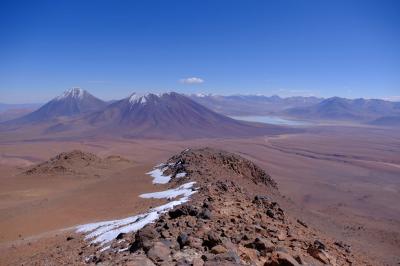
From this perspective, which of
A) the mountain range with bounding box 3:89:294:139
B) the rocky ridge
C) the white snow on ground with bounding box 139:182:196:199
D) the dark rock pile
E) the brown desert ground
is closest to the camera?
the brown desert ground

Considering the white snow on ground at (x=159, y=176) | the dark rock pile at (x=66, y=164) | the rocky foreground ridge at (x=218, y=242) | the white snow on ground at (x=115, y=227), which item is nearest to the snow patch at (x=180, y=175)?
the white snow on ground at (x=159, y=176)

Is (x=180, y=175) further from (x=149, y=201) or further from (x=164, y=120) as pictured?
(x=164, y=120)

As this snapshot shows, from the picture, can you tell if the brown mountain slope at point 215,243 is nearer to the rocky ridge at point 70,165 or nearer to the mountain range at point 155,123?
the rocky ridge at point 70,165

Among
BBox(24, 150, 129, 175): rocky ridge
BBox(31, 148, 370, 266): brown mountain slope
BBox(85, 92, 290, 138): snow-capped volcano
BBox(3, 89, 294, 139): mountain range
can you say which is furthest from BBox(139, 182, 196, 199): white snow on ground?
BBox(85, 92, 290, 138): snow-capped volcano

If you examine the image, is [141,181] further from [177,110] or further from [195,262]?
[177,110]

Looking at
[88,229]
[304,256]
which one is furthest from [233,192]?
[304,256]

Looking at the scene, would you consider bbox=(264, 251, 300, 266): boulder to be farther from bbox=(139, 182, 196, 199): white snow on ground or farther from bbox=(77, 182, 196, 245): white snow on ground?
bbox=(139, 182, 196, 199): white snow on ground

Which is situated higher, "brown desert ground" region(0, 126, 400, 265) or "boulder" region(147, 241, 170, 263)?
"boulder" region(147, 241, 170, 263)
